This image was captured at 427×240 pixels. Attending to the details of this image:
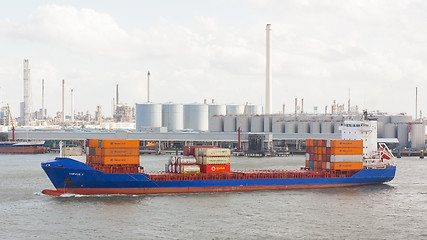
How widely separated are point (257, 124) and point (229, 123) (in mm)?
10010

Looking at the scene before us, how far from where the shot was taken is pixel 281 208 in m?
63.7

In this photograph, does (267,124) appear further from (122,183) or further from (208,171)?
(122,183)

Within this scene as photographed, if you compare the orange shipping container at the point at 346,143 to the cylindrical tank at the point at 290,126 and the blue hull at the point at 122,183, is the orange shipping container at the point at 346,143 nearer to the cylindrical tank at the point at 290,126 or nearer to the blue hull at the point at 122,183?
the blue hull at the point at 122,183

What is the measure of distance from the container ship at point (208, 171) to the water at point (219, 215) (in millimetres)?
1619

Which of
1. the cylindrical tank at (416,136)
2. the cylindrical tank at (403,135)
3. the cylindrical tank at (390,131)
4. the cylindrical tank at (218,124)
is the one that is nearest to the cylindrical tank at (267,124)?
the cylindrical tank at (218,124)

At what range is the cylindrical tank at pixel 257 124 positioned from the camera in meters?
191

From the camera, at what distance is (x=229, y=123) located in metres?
195

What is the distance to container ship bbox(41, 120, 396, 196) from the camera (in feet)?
227

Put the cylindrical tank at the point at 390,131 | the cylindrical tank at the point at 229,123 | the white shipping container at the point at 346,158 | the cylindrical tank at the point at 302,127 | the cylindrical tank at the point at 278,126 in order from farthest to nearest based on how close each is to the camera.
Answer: the cylindrical tank at the point at 229,123, the cylindrical tank at the point at 278,126, the cylindrical tank at the point at 302,127, the cylindrical tank at the point at 390,131, the white shipping container at the point at 346,158

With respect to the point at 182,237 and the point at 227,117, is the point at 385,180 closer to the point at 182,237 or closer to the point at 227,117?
the point at 182,237

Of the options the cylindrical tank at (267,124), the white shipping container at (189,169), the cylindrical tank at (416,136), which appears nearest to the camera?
the white shipping container at (189,169)

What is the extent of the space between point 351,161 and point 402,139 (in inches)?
3692

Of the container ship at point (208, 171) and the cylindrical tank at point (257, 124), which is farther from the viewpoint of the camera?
the cylindrical tank at point (257, 124)

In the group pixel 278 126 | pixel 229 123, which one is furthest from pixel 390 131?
pixel 229 123
